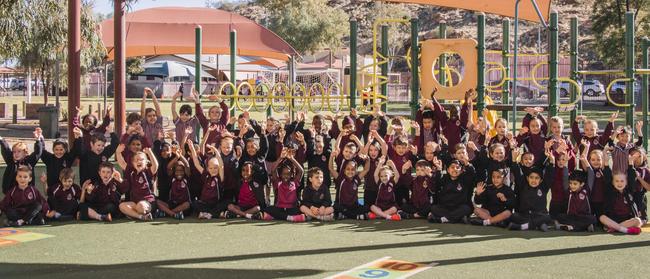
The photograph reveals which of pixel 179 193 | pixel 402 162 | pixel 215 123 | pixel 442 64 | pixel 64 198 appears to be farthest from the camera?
pixel 442 64

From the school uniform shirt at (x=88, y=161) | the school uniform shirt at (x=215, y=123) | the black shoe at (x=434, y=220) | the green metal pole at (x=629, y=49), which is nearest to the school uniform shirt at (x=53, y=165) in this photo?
the school uniform shirt at (x=88, y=161)

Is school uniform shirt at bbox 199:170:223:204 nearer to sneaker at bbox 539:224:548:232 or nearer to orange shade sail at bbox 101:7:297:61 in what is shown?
sneaker at bbox 539:224:548:232

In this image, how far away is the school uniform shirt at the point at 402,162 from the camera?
9.07 m

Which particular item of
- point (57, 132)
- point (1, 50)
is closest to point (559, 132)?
point (1, 50)

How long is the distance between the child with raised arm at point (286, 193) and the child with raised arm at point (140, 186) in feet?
4.32

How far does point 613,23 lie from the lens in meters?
43.6

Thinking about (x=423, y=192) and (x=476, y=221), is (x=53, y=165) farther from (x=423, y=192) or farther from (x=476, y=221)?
(x=476, y=221)

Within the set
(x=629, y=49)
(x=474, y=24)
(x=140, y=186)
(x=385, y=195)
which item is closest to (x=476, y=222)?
(x=385, y=195)

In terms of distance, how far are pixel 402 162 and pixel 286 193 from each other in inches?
65.0

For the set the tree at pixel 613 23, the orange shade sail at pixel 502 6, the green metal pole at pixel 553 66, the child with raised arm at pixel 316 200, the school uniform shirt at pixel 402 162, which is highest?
the tree at pixel 613 23

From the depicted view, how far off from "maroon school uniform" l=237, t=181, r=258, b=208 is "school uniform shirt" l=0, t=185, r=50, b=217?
210cm

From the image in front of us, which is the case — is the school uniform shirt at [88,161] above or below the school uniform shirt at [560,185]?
above

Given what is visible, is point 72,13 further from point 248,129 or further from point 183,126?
point 248,129

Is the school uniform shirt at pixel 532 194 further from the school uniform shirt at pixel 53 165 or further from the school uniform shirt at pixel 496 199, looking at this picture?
the school uniform shirt at pixel 53 165
